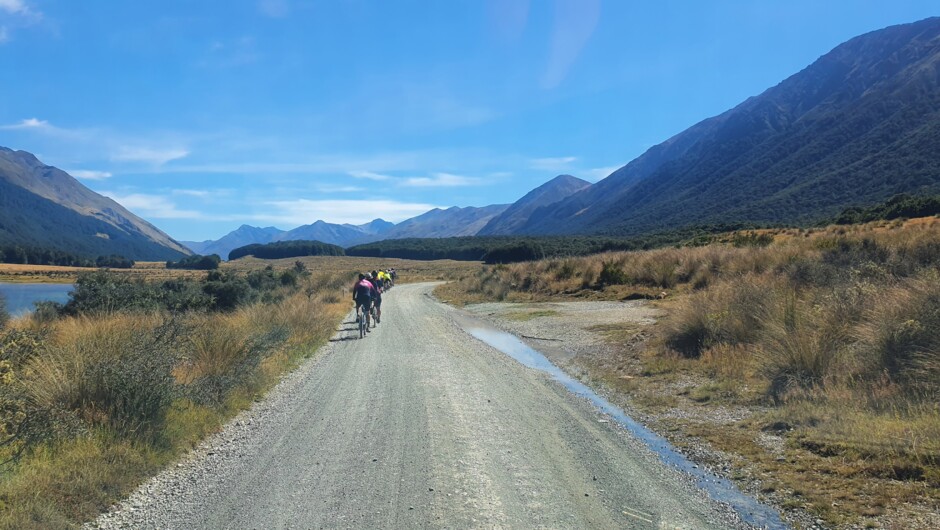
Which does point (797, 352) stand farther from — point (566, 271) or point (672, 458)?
point (566, 271)

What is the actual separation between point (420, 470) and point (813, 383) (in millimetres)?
5779

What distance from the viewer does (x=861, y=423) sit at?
6258mm

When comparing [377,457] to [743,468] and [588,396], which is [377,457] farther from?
[588,396]

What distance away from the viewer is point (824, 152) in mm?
121625

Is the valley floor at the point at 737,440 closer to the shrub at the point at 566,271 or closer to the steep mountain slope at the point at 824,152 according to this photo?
the shrub at the point at 566,271

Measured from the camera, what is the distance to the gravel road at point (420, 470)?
4.56 metres

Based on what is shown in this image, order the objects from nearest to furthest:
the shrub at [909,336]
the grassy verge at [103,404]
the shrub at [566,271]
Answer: the grassy verge at [103,404] → the shrub at [909,336] → the shrub at [566,271]

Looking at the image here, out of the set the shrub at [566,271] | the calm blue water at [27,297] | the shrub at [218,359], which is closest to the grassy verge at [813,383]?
the shrub at [218,359]

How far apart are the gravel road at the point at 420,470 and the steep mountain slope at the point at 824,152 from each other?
8354 centimetres

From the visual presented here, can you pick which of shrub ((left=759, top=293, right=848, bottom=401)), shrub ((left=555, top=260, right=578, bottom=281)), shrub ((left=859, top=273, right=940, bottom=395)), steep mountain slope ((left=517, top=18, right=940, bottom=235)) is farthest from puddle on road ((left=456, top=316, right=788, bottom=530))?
steep mountain slope ((left=517, top=18, right=940, bottom=235))

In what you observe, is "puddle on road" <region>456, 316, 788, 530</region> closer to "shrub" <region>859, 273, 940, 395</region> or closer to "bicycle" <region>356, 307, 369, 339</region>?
"shrub" <region>859, 273, 940, 395</region>

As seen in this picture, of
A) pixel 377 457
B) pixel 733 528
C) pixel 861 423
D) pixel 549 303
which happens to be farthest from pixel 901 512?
pixel 549 303

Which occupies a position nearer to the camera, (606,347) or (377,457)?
(377,457)

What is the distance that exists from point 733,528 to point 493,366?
295 inches
